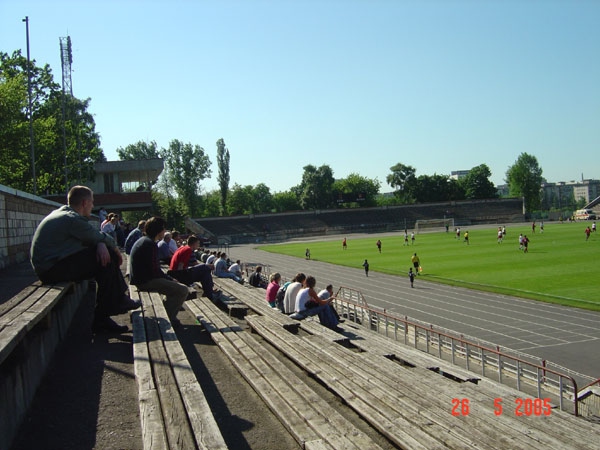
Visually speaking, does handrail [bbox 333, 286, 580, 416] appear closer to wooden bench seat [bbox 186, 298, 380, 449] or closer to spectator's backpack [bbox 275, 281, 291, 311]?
spectator's backpack [bbox 275, 281, 291, 311]

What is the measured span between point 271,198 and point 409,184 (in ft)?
131

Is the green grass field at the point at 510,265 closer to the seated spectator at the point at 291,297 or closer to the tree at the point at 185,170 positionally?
the seated spectator at the point at 291,297

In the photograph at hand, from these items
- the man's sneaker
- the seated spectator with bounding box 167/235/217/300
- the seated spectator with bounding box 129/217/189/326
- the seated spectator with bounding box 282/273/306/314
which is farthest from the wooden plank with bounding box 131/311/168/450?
the seated spectator with bounding box 282/273/306/314

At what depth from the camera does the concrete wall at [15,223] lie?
10664 mm

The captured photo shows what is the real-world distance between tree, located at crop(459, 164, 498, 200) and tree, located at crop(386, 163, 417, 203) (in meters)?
15.5

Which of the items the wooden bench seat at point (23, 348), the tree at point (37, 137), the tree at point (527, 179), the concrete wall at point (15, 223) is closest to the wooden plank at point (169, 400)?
the wooden bench seat at point (23, 348)

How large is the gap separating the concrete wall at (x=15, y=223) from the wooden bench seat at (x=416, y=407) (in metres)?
7.52

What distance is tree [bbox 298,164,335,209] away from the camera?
141500 mm

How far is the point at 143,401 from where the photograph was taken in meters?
3.83

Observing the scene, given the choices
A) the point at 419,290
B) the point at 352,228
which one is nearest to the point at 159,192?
the point at 352,228

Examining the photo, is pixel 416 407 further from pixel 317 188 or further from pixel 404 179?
pixel 404 179

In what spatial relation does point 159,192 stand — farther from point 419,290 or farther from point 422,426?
point 422,426

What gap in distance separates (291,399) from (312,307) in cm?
617

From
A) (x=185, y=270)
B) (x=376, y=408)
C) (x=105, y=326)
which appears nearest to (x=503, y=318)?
(x=185, y=270)
